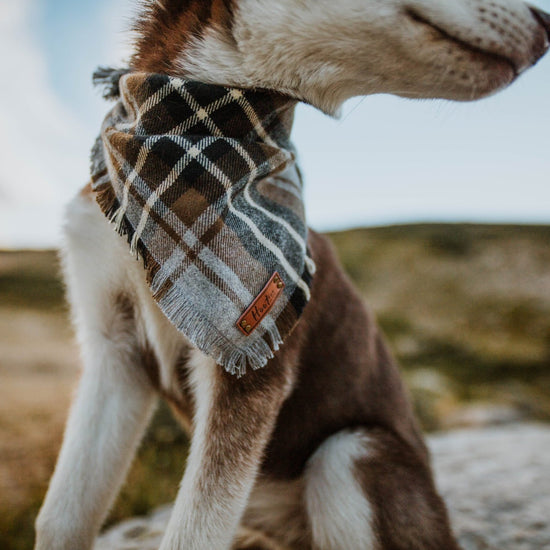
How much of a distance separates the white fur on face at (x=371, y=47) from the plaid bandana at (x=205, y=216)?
0.10 meters

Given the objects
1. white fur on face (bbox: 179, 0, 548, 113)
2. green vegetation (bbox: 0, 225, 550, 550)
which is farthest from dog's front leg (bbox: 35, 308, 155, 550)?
green vegetation (bbox: 0, 225, 550, 550)

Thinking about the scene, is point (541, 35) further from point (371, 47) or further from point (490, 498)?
point (490, 498)

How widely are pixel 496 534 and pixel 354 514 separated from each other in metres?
1.22

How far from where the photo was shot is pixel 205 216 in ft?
5.65

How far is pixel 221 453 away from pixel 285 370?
363 millimetres

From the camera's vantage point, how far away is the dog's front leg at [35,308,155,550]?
1.98 meters

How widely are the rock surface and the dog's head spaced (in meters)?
2.21

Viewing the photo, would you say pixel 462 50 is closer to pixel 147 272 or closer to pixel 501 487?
pixel 147 272

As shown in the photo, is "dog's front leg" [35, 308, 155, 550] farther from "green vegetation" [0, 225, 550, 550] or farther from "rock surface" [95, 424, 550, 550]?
"green vegetation" [0, 225, 550, 550]

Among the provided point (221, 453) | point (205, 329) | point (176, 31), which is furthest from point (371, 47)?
point (221, 453)

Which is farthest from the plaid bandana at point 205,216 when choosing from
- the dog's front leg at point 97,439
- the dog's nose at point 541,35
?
the dog's nose at point 541,35

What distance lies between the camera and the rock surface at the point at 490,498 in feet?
8.77

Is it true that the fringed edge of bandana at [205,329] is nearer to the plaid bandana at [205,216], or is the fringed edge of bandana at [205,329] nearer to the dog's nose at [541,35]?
the plaid bandana at [205,216]

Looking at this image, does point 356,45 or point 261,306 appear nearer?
point 356,45
